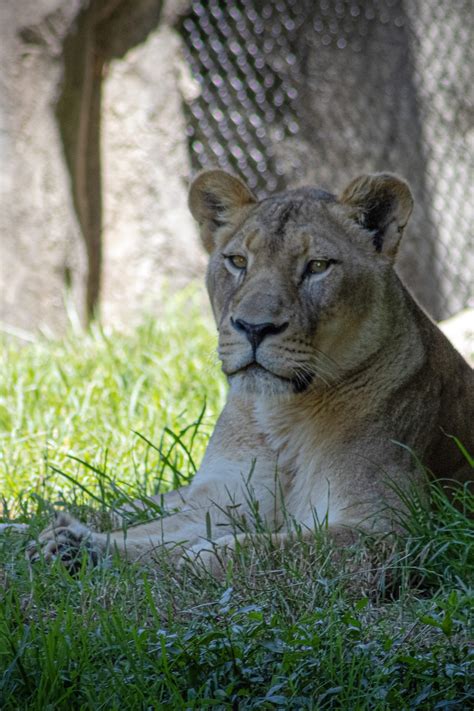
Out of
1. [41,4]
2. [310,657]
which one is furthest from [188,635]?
[41,4]

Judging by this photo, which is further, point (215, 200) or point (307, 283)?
point (215, 200)

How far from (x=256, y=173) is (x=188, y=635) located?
645 cm

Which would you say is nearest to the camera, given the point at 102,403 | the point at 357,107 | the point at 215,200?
the point at 215,200

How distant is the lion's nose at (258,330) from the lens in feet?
10.7

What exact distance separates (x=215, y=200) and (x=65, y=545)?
1.27m

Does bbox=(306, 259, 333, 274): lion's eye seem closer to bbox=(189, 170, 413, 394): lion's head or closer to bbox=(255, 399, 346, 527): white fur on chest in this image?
bbox=(189, 170, 413, 394): lion's head

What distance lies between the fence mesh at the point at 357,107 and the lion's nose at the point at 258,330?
214 inches

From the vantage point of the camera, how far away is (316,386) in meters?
3.48

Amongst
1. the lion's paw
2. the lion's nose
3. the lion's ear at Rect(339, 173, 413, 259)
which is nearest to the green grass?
the lion's paw

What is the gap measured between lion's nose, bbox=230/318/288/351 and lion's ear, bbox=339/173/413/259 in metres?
0.50

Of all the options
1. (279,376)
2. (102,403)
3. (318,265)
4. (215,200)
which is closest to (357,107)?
(102,403)

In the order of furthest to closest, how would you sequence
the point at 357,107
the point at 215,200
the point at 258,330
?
the point at 357,107 < the point at 215,200 < the point at 258,330

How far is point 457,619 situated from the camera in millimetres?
2744

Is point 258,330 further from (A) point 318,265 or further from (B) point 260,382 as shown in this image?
(A) point 318,265
